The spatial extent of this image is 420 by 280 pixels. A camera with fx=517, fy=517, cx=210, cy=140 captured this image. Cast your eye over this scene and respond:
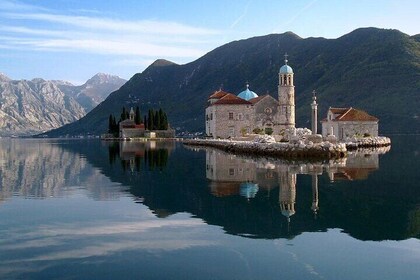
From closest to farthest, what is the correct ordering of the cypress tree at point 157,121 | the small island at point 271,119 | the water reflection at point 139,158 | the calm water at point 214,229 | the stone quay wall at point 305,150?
1. the calm water at point 214,229
2. the water reflection at point 139,158
3. the stone quay wall at point 305,150
4. the small island at point 271,119
5. the cypress tree at point 157,121

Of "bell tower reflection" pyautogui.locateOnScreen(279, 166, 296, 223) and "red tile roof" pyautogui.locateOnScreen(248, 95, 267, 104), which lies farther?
"red tile roof" pyautogui.locateOnScreen(248, 95, 267, 104)

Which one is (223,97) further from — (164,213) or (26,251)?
(26,251)

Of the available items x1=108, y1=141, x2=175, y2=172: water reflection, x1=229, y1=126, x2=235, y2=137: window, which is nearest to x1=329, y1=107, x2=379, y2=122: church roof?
x1=229, y1=126, x2=235, y2=137: window

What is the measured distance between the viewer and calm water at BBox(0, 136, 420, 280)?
40.8 ft

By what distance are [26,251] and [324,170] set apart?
1068 inches

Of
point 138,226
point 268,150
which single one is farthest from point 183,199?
point 268,150

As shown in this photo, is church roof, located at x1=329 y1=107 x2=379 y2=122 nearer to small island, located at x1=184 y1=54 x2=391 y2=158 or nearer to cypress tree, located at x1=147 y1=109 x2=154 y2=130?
small island, located at x1=184 y1=54 x2=391 y2=158

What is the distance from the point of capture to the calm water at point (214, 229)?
12430 millimetres

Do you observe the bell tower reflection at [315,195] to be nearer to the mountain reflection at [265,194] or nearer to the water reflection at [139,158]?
the mountain reflection at [265,194]

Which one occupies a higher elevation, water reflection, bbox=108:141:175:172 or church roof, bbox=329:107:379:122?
church roof, bbox=329:107:379:122

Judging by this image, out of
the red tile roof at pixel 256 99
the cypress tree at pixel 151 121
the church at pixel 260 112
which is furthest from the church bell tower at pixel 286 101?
the cypress tree at pixel 151 121

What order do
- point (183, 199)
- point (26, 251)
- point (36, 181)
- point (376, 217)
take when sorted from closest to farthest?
point (26, 251) → point (376, 217) → point (183, 199) → point (36, 181)

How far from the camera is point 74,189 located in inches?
1131

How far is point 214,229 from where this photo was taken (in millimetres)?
16828
